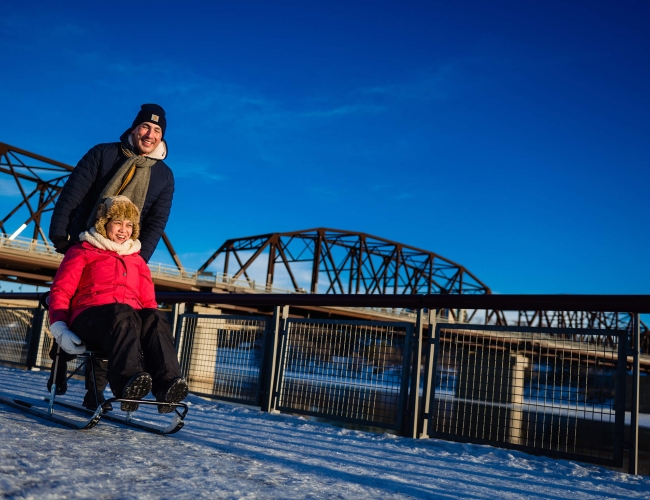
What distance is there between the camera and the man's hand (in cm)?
316

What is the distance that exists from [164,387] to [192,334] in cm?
343

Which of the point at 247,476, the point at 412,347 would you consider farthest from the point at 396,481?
the point at 412,347

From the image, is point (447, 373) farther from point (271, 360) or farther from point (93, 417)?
point (93, 417)

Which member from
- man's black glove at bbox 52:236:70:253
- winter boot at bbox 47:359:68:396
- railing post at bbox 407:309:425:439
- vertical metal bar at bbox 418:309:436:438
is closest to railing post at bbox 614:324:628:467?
vertical metal bar at bbox 418:309:436:438

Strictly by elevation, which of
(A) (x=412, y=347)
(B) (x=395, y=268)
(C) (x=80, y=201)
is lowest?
(A) (x=412, y=347)

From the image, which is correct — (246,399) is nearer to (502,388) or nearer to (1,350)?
(502,388)

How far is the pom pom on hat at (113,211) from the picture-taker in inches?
141

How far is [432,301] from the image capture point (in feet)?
14.2

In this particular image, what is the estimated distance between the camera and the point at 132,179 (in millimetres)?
4031

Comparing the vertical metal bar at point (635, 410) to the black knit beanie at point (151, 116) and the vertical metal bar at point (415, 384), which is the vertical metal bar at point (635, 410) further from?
the black knit beanie at point (151, 116)

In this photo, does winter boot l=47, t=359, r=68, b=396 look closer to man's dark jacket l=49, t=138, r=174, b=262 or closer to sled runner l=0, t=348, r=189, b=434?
sled runner l=0, t=348, r=189, b=434

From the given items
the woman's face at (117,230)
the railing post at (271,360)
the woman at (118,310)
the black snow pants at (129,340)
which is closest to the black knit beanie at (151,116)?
the woman at (118,310)

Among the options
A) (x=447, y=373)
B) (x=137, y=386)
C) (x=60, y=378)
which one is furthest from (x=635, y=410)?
(x=60, y=378)

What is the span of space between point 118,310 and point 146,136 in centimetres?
140
